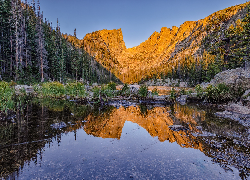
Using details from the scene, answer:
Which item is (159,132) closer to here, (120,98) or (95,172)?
(95,172)

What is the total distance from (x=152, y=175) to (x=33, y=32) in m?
57.2

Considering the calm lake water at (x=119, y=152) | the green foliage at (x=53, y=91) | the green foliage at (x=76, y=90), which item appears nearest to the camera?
the calm lake water at (x=119, y=152)

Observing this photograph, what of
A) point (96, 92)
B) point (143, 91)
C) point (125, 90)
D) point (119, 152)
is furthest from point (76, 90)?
point (119, 152)

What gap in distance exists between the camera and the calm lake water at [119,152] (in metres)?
5.09

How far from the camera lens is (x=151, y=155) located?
262 inches

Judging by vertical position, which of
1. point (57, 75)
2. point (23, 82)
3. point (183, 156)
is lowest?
point (183, 156)

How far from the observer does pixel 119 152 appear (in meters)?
6.82

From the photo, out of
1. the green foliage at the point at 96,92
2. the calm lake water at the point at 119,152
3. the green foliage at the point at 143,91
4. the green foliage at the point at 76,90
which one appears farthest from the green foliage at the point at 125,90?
the calm lake water at the point at 119,152

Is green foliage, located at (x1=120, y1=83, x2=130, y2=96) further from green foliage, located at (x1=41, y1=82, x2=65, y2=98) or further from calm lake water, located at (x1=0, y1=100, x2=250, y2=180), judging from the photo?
calm lake water, located at (x1=0, y1=100, x2=250, y2=180)

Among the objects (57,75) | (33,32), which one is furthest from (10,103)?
(33,32)

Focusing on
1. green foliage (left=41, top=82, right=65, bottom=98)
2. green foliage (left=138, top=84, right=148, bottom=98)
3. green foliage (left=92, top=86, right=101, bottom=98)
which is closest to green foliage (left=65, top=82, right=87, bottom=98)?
green foliage (left=41, top=82, right=65, bottom=98)

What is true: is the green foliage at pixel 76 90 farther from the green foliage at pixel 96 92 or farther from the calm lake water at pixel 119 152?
the calm lake water at pixel 119 152

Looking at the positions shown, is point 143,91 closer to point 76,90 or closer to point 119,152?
point 76,90

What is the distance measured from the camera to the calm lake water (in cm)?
509
